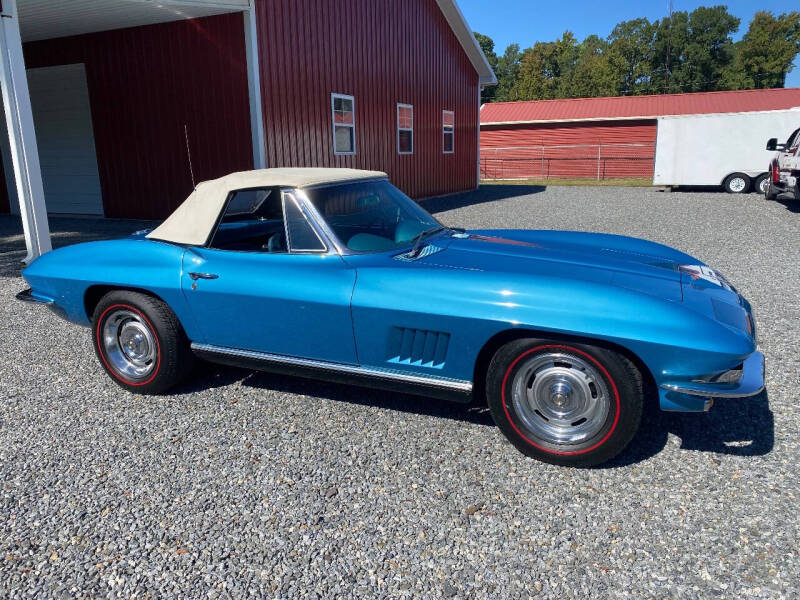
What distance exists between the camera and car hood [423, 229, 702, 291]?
10.0 ft

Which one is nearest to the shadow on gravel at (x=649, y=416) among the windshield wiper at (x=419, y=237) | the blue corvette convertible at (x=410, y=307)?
the blue corvette convertible at (x=410, y=307)

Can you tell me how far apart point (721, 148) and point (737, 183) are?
1.26 meters

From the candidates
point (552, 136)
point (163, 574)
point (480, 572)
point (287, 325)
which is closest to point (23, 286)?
point (287, 325)

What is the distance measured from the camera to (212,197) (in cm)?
370

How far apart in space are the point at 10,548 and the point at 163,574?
0.70m

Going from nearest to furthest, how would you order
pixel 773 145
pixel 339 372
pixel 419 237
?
pixel 339 372 < pixel 419 237 < pixel 773 145

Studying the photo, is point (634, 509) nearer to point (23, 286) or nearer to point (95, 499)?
point (95, 499)

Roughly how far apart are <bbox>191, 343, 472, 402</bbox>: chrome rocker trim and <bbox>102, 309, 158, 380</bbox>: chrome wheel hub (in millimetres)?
403


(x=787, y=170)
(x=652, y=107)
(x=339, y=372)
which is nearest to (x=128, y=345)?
(x=339, y=372)

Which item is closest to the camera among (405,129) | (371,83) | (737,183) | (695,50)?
(371,83)

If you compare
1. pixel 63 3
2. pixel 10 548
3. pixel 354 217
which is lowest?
pixel 10 548

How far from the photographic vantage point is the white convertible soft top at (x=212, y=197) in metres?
3.56

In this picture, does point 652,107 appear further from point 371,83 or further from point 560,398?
point 560,398

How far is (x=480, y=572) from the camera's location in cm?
221
